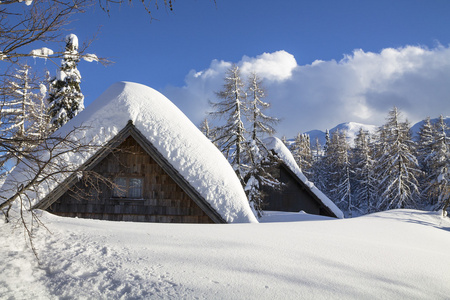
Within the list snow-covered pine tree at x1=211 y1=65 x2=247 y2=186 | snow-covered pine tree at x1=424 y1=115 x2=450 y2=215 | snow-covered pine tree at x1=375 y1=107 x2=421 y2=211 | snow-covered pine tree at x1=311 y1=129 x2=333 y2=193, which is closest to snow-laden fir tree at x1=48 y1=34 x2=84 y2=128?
snow-covered pine tree at x1=211 y1=65 x2=247 y2=186

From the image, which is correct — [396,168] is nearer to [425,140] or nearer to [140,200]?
[425,140]

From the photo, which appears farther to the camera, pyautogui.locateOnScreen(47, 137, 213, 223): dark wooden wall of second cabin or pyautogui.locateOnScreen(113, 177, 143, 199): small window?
pyautogui.locateOnScreen(113, 177, 143, 199): small window

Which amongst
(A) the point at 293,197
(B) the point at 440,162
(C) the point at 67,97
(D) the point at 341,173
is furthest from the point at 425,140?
(C) the point at 67,97

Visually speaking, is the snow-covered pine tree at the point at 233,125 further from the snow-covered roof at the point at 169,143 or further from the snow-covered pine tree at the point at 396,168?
the snow-covered pine tree at the point at 396,168

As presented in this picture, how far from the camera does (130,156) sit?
28.9 feet

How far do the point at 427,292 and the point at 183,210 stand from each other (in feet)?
20.7

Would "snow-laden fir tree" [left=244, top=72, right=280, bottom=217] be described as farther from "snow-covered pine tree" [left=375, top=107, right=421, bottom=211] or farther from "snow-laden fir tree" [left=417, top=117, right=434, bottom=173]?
"snow-laden fir tree" [left=417, top=117, right=434, bottom=173]

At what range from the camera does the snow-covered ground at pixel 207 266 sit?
3318mm

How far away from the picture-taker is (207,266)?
3797 mm

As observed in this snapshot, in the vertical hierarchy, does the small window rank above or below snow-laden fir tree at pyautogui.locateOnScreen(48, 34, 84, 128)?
below

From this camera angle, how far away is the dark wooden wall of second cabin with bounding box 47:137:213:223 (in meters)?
8.46

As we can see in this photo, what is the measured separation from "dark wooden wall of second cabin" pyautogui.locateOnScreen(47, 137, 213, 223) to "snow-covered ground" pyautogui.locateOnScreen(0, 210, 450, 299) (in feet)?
9.45

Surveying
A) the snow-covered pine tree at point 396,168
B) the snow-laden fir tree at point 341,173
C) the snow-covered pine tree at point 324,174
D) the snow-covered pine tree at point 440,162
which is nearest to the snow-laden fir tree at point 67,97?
the snow-covered pine tree at point 396,168

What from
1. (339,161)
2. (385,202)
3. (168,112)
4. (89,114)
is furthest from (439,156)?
(89,114)
